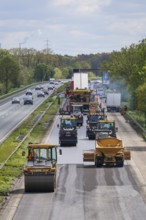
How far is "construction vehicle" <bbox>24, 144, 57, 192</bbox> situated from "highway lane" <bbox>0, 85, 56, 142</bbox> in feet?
119

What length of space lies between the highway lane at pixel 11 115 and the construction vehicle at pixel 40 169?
36.2 meters

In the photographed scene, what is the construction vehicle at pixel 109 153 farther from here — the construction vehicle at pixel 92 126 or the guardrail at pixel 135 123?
the guardrail at pixel 135 123

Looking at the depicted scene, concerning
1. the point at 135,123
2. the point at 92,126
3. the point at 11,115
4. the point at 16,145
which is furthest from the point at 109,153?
the point at 11,115

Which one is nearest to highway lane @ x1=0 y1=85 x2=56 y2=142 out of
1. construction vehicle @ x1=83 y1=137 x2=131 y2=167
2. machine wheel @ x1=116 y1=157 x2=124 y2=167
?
construction vehicle @ x1=83 y1=137 x2=131 y2=167

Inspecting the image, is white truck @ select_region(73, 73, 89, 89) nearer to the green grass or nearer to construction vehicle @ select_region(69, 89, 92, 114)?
construction vehicle @ select_region(69, 89, 92, 114)

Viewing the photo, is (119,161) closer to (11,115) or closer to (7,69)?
(11,115)

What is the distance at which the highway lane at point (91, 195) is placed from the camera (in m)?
31.1

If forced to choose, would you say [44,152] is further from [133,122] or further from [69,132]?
[133,122]

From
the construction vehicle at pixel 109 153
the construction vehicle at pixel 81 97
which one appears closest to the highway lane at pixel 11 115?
the construction vehicle at pixel 81 97

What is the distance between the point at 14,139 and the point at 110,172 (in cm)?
2705

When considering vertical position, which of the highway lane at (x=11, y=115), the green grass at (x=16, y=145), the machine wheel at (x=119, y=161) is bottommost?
the highway lane at (x=11, y=115)

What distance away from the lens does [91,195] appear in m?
36.5

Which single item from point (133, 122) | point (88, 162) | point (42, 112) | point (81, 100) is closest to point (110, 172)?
point (88, 162)

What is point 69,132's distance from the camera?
62.9 meters
